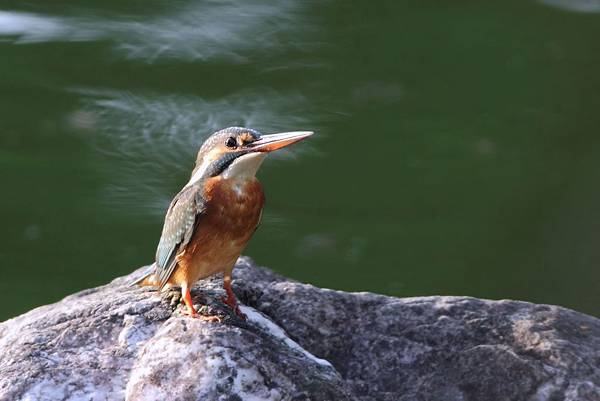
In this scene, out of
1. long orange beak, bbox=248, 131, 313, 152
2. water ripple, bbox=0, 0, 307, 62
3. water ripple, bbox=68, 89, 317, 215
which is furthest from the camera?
water ripple, bbox=0, 0, 307, 62

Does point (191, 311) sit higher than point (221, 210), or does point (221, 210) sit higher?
point (221, 210)

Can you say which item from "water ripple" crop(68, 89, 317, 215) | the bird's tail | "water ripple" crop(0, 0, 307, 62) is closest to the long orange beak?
the bird's tail

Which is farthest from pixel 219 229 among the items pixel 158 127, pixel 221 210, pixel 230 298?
pixel 158 127

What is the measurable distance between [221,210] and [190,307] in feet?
0.99

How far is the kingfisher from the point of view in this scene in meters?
3.36

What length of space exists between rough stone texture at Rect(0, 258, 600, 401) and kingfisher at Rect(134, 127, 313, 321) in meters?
0.11

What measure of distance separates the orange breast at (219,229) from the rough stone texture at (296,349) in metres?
0.12

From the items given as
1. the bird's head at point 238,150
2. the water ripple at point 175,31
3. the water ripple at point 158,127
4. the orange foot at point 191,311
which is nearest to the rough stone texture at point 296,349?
the orange foot at point 191,311

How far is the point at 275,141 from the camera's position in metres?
3.34

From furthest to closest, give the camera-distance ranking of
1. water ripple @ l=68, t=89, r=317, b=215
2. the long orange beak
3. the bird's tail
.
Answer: water ripple @ l=68, t=89, r=317, b=215 < the bird's tail < the long orange beak

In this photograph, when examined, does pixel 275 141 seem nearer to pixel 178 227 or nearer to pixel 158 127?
pixel 178 227

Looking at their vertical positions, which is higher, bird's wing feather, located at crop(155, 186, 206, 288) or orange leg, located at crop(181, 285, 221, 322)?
bird's wing feather, located at crop(155, 186, 206, 288)

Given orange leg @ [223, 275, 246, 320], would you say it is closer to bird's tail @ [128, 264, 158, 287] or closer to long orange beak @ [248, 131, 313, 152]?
bird's tail @ [128, 264, 158, 287]

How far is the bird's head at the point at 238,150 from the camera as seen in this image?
3357 millimetres
